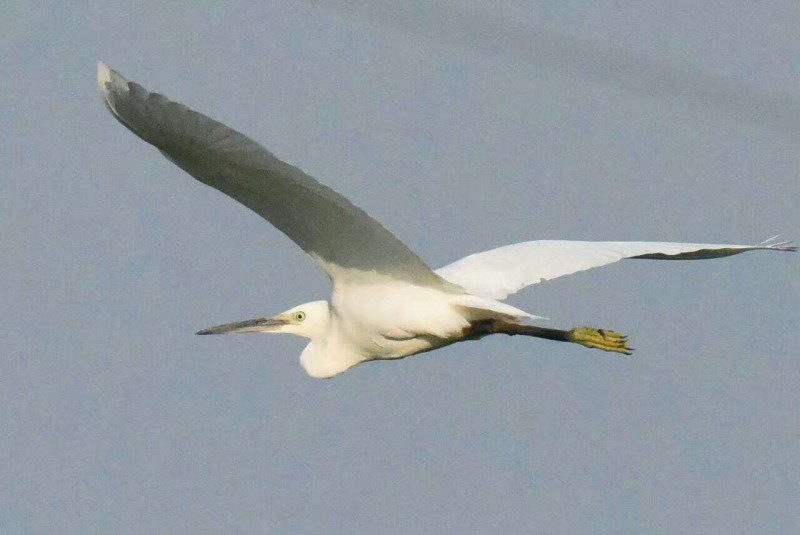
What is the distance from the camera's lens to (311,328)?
34.9 feet

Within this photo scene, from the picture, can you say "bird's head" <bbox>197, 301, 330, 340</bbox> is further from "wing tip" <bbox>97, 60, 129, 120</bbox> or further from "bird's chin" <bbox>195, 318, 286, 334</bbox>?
"wing tip" <bbox>97, 60, 129, 120</bbox>

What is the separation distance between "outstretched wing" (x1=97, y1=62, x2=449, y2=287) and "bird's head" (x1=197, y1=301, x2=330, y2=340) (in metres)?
1.15

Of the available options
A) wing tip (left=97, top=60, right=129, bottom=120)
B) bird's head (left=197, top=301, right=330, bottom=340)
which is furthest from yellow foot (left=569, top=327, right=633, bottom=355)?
wing tip (left=97, top=60, right=129, bottom=120)

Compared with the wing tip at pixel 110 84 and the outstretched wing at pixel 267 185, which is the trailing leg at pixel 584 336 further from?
the wing tip at pixel 110 84

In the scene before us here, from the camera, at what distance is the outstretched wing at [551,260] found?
9664mm

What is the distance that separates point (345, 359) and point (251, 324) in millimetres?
1034

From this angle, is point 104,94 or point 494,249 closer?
point 104,94

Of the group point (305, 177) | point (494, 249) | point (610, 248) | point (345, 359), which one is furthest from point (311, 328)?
point (305, 177)

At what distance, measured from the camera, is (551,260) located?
9.98 meters

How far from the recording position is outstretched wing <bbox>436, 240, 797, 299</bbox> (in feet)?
31.7

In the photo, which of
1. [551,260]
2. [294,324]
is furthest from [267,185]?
[294,324]

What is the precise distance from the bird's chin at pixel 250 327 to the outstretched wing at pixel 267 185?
1.50 meters

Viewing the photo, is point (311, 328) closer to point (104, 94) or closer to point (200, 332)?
point (200, 332)

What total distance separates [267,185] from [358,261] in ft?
3.49
